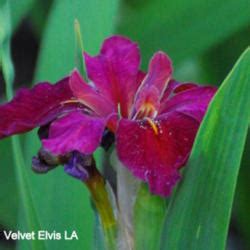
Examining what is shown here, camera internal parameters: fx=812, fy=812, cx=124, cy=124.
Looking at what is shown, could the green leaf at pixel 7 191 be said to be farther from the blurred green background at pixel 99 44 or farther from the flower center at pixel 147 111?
the flower center at pixel 147 111

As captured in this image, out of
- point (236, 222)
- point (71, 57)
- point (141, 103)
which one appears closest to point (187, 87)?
point (141, 103)

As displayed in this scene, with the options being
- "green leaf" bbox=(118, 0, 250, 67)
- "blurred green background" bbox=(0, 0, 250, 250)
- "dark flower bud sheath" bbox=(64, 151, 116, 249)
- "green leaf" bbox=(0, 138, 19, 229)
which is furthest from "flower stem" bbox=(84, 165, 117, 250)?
"green leaf" bbox=(118, 0, 250, 67)

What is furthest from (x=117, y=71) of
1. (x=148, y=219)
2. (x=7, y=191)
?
(x=7, y=191)

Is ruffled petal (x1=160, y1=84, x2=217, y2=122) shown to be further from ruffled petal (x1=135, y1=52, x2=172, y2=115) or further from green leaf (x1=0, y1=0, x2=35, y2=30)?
green leaf (x1=0, y1=0, x2=35, y2=30)

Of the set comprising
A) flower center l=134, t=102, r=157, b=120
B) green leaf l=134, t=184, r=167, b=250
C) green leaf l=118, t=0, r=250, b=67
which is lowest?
green leaf l=134, t=184, r=167, b=250

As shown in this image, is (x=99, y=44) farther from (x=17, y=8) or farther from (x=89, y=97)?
(x=89, y=97)

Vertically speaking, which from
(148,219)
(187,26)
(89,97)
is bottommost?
(148,219)

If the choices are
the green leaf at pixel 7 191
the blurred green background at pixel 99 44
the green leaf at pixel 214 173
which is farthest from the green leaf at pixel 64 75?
the green leaf at pixel 214 173
